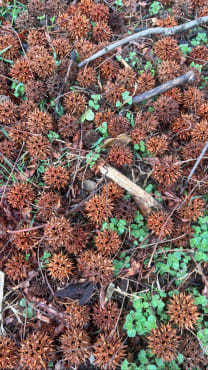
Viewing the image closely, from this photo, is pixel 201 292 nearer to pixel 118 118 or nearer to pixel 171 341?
pixel 171 341

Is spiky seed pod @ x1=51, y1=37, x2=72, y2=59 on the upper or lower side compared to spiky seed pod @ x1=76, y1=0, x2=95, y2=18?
lower

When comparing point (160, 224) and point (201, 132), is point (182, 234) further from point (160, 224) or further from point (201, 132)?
point (201, 132)

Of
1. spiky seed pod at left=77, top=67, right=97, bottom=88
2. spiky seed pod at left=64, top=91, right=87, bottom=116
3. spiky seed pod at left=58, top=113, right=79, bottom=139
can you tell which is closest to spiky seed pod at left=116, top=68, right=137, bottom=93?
spiky seed pod at left=77, top=67, right=97, bottom=88

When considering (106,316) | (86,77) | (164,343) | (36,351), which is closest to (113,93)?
(86,77)

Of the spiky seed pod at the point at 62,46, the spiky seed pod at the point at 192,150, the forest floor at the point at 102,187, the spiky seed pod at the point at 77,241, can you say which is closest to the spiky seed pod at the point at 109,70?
the forest floor at the point at 102,187

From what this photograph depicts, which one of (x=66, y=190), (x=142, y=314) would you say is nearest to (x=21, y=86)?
(x=66, y=190)

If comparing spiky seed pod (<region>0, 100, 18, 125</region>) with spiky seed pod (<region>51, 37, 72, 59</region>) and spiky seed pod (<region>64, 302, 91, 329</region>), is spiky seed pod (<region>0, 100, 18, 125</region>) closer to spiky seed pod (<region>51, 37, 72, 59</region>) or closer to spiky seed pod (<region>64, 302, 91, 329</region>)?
spiky seed pod (<region>51, 37, 72, 59</region>)
